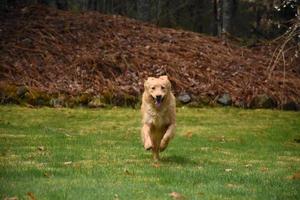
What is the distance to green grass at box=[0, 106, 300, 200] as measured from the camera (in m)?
9.36

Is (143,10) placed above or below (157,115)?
above

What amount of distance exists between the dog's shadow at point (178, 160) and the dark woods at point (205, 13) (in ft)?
59.1

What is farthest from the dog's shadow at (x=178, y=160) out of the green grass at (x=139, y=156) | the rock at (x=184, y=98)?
the rock at (x=184, y=98)

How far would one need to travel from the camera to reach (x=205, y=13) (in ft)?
170

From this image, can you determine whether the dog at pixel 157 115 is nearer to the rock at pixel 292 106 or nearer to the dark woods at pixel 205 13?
the rock at pixel 292 106

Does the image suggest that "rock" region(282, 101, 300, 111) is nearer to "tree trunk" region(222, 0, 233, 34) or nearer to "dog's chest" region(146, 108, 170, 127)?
"tree trunk" region(222, 0, 233, 34)

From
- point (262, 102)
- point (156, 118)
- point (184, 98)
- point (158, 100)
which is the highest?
point (158, 100)

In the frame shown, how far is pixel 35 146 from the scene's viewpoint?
1448 cm

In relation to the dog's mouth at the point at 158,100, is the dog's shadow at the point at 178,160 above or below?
below

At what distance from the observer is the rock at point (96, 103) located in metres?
22.6

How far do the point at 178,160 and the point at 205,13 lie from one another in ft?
130

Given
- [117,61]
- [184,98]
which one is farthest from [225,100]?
[117,61]

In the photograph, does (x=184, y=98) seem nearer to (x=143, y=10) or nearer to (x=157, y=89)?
(x=157, y=89)

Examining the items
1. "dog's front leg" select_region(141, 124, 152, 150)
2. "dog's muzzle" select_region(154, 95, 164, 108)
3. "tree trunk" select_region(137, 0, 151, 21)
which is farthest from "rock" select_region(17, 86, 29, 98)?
"tree trunk" select_region(137, 0, 151, 21)
